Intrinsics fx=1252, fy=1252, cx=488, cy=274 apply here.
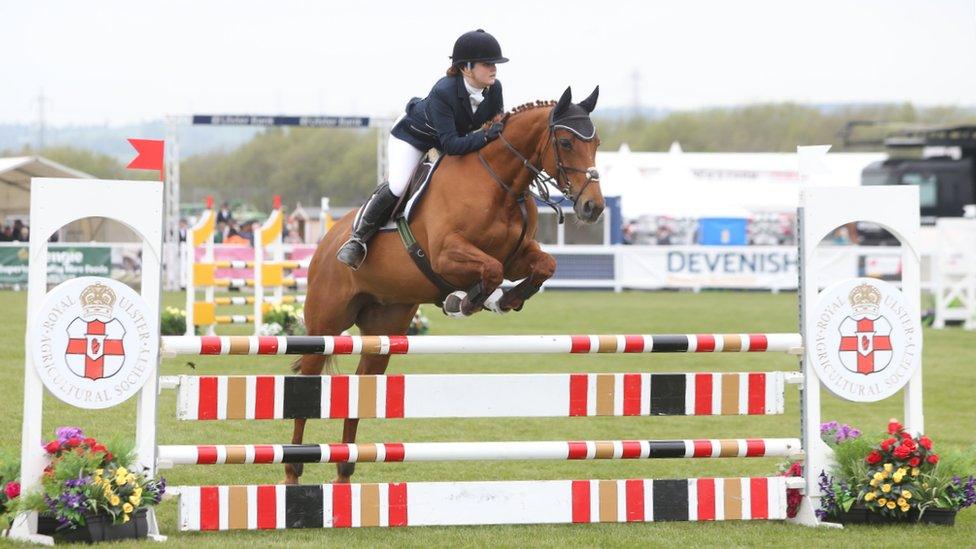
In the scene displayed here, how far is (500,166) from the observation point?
5.61m

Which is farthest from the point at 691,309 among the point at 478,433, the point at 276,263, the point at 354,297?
the point at 354,297

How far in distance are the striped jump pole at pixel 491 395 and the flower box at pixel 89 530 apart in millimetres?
522

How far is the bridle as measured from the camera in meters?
5.24

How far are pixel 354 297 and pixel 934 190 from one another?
28477 millimetres

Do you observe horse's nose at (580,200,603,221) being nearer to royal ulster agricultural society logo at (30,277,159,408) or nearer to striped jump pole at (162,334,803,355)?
striped jump pole at (162,334,803,355)

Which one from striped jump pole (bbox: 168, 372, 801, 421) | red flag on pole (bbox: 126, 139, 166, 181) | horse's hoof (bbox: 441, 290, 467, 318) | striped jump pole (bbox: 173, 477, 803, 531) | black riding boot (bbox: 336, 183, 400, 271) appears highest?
red flag on pole (bbox: 126, 139, 166, 181)

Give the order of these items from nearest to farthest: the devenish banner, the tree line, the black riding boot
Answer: the black riding boot < the devenish banner < the tree line

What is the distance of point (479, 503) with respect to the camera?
4.80 meters

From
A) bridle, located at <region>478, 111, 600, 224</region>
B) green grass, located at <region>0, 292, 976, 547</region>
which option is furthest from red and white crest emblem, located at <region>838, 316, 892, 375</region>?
bridle, located at <region>478, 111, 600, 224</region>

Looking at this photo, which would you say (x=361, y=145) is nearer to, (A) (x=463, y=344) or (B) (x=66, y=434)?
(A) (x=463, y=344)

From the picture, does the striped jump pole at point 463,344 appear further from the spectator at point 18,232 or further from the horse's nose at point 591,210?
the spectator at point 18,232

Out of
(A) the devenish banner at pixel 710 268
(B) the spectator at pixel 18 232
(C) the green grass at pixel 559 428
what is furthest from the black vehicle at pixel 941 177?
(B) the spectator at pixel 18 232

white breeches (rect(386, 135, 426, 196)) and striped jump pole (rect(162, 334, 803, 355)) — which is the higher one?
white breeches (rect(386, 135, 426, 196))

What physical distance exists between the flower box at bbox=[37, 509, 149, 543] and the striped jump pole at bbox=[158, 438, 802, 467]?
0.93 feet
